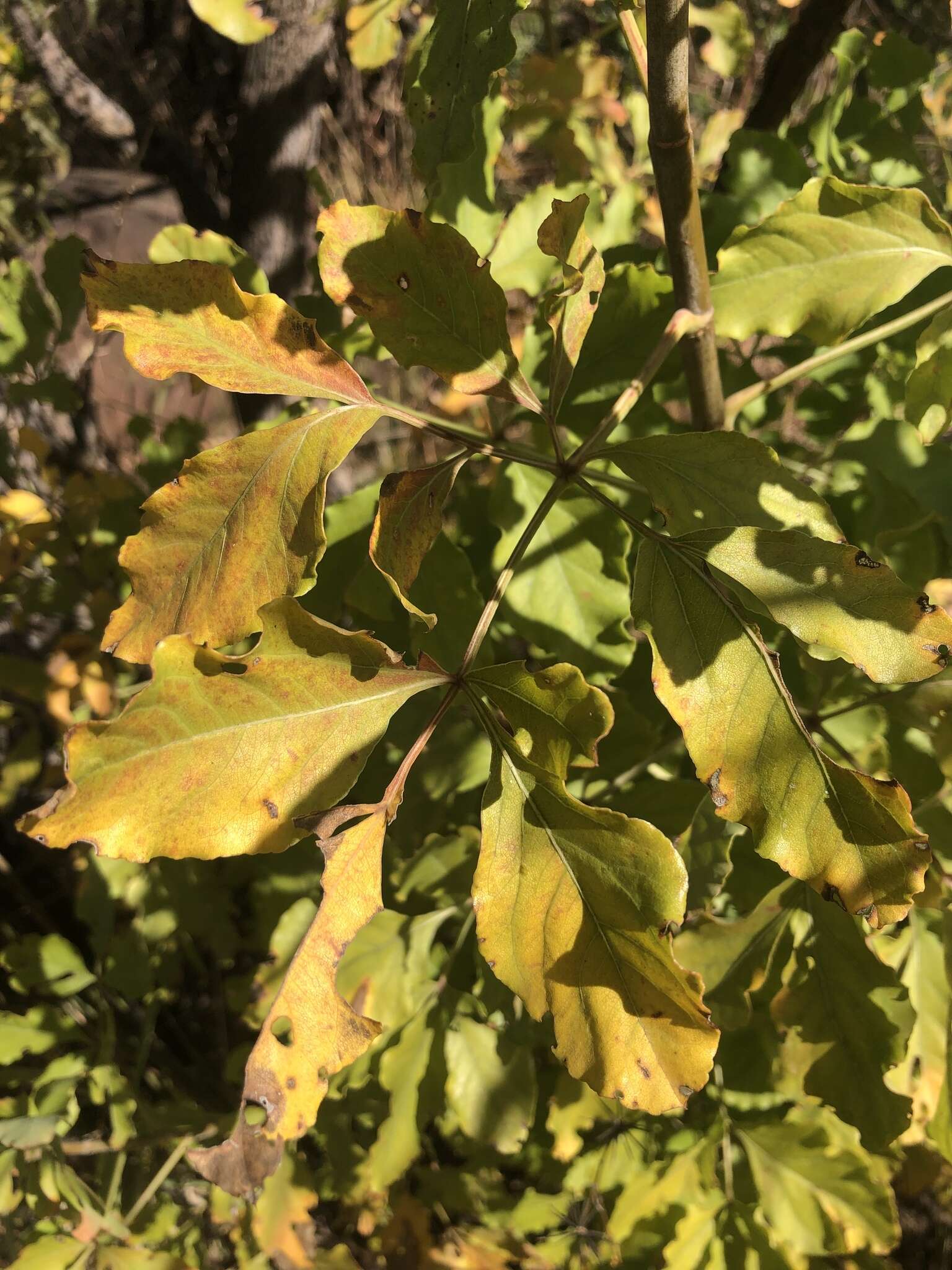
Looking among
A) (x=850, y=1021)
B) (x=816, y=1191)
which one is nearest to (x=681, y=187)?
(x=850, y=1021)

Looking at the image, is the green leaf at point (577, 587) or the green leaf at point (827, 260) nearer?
the green leaf at point (827, 260)

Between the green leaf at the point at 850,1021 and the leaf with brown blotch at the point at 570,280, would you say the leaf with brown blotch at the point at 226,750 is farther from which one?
the green leaf at the point at 850,1021

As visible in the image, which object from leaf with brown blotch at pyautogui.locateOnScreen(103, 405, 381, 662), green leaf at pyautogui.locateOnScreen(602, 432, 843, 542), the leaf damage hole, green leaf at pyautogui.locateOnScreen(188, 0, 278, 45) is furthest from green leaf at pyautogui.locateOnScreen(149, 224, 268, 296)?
the leaf damage hole

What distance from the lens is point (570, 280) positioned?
2.20 feet

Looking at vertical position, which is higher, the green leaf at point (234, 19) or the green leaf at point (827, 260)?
the green leaf at point (234, 19)

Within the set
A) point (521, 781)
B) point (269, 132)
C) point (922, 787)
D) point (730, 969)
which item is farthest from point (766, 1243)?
point (269, 132)

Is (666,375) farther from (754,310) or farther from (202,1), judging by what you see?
(202,1)

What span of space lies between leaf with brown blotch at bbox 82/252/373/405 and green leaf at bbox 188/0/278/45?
0.47 meters

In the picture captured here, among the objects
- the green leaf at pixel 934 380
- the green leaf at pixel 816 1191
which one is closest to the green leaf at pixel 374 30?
the green leaf at pixel 934 380

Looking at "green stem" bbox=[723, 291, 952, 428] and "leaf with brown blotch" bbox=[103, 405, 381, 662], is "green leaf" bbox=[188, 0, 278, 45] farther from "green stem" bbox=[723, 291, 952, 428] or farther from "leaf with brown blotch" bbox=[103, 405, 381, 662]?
"green stem" bbox=[723, 291, 952, 428]

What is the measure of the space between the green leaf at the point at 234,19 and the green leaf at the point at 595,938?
88cm

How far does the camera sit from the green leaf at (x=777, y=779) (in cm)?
60

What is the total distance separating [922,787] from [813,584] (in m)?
0.48

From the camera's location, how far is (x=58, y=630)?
94.8 inches
